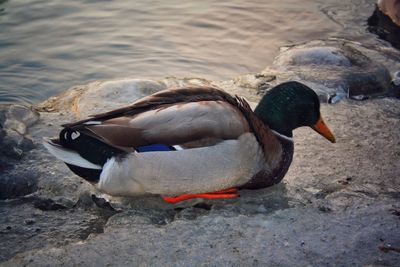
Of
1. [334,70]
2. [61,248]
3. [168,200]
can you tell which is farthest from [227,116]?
[334,70]

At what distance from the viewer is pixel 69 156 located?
3.67 m

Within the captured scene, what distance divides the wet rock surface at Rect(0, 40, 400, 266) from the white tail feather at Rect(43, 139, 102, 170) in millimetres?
308

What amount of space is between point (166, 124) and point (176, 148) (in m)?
0.16

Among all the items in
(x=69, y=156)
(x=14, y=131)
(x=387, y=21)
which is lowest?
(x=387, y=21)

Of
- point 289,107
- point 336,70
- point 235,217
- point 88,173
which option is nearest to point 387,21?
point 336,70

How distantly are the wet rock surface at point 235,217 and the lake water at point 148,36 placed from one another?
1524 millimetres

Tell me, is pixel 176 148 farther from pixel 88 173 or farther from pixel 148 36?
pixel 148 36

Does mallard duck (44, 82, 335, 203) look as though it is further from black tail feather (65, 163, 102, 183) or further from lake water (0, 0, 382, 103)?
lake water (0, 0, 382, 103)

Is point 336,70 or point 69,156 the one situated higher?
point 69,156

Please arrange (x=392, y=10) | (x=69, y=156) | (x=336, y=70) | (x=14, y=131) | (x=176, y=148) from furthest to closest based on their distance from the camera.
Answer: (x=392, y=10)
(x=336, y=70)
(x=14, y=131)
(x=69, y=156)
(x=176, y=148)

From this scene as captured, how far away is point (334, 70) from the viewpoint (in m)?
5.83

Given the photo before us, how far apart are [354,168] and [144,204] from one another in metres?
1.49

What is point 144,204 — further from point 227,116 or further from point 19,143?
point 19,143

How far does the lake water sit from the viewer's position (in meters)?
6.11
